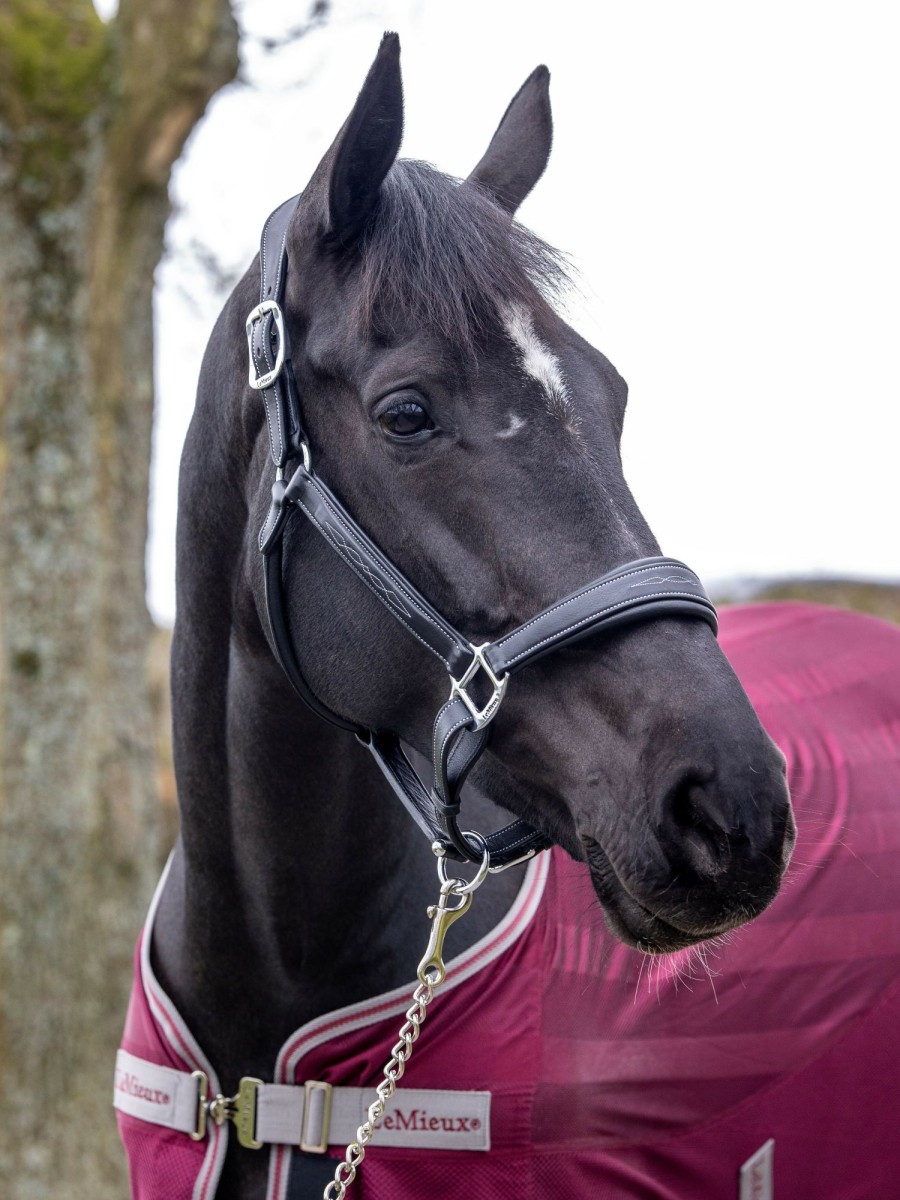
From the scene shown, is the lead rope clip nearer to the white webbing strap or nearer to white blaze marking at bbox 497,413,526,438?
the white webbing strap

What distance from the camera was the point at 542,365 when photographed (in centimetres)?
186

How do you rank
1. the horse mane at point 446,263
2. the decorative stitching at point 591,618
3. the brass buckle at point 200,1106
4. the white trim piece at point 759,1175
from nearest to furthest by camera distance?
Result: the decorative stitching at point 591,618, the horse mane at point 446,263, the brass buckle at point 200,1106, the white trim piece at point 759,1175

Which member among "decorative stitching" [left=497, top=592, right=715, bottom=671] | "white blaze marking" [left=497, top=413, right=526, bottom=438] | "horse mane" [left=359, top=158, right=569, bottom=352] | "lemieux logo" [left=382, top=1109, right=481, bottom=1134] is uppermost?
"horse mane" [left=359, top=158, right=569, bottom=352]

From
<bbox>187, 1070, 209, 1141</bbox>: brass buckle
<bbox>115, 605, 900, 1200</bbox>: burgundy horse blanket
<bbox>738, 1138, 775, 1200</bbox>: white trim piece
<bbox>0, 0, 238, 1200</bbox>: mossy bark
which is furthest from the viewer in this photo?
<bbox>0, 0, 238, 1200</bbox>: mossy bark

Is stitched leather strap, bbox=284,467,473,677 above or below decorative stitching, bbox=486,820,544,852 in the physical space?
above

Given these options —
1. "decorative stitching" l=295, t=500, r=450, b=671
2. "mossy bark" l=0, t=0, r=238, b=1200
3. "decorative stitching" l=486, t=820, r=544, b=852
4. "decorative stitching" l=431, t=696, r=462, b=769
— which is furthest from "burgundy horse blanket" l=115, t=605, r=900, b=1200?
"mossy bark" l=0, t=0, r=238, b=1200

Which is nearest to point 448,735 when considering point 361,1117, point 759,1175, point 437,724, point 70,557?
point 437,724

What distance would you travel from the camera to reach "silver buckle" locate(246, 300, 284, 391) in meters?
2.02

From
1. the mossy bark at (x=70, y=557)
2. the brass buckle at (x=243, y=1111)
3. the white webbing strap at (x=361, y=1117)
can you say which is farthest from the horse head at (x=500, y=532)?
the mossy bark at (x=70, y=557)

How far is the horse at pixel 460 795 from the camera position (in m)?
1.69

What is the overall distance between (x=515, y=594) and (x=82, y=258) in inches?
158

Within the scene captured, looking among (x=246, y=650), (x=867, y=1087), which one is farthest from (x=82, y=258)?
(x=867, y=1087)

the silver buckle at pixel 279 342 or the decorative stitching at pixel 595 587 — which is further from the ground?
the silver buckle at pixel 279 342

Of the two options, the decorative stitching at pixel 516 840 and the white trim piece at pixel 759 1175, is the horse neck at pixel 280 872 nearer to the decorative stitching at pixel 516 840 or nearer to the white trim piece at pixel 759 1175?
the decorative stitching at pixel 516 840
